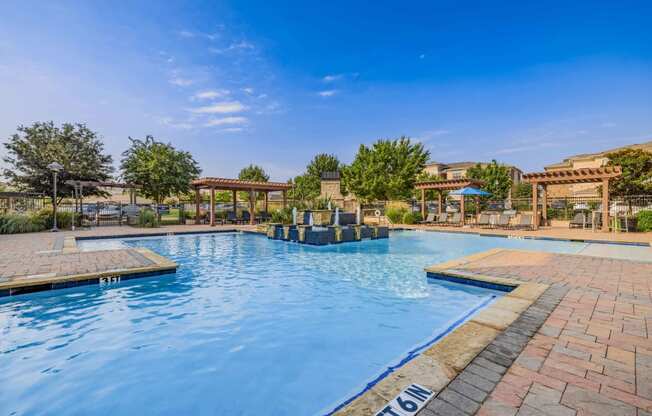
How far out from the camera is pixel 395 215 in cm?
1820

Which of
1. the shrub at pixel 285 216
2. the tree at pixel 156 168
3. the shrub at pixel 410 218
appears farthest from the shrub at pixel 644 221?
the tree at pixel 156 168

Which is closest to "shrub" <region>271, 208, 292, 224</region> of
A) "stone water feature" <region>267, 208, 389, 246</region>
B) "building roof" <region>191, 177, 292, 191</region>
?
"stone water feature" <region>267, 208, 389, 246</region>

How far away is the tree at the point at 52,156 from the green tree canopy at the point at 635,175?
30765mm

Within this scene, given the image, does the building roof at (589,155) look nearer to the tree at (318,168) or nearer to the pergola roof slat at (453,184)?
the pergola roof slat at (453,184)

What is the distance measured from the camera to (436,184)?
736 inches

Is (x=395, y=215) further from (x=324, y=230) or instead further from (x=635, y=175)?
(x=635, y=175)

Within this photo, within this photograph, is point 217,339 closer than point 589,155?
Yes

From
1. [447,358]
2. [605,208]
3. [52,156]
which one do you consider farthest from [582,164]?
[52,156]

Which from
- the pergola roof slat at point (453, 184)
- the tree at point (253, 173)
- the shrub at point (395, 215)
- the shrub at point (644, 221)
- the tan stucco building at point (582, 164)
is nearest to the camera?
the shrub at point (644, 221)

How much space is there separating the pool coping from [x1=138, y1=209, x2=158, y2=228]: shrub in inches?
619

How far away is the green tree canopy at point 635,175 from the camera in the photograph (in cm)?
1694

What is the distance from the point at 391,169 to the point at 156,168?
1916 centimetres

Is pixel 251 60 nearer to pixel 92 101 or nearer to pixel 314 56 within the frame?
pixel 314 56

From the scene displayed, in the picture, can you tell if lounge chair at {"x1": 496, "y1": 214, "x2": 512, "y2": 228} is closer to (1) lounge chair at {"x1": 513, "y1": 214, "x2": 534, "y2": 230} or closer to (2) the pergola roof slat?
(1) lounge chair at {"x1": 513, "y1": 214, "x2": 534, "y2": 230}
